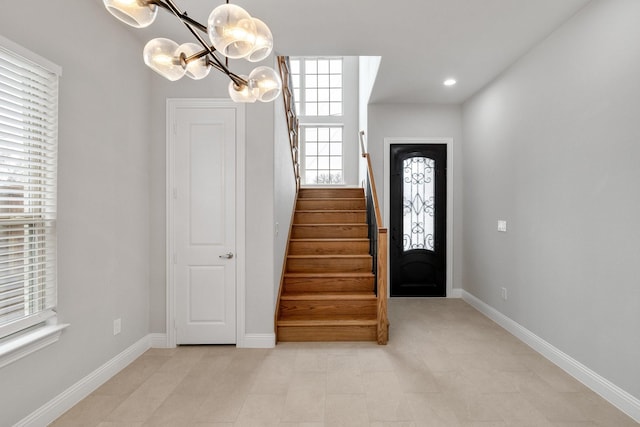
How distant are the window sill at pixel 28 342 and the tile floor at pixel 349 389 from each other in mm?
538

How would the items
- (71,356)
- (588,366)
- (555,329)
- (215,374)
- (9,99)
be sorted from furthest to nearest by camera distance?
(555,329) < (215,374) < (588,366) < (71,356) < (9,99)

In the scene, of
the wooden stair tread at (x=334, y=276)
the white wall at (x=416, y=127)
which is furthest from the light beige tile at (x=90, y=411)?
the white wall at (x=416, y=127)

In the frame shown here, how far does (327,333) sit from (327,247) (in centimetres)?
122

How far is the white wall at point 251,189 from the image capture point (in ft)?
10.6

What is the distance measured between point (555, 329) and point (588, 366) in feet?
1.33

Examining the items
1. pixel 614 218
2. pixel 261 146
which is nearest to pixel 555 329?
pixel 614 218

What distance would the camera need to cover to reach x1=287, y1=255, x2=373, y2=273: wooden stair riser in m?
4.01

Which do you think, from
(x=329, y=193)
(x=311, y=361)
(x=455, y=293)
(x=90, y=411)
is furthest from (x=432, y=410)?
(x=329, y=193)


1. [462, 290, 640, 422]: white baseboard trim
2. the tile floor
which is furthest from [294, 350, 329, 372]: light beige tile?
[462, 290, 640, 422]: white baseboard trim

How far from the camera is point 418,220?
5.05 metres

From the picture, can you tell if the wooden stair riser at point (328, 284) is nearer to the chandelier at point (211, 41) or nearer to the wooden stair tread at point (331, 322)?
the wooden stair tread at point (331, 322)

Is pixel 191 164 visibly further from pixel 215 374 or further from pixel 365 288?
pixel 365 288

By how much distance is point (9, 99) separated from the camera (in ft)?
6.09

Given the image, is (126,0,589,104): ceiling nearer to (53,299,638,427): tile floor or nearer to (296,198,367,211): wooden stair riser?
(296,198,367,211): wooden stair riser
